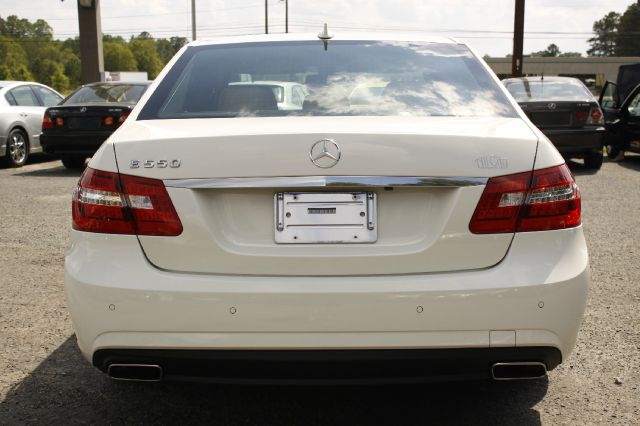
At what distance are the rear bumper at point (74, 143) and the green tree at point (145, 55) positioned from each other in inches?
6556

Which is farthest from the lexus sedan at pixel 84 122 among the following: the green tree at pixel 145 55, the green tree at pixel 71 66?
the green tree at pixel 145 55

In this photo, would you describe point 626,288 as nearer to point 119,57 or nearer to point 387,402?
point 387,402

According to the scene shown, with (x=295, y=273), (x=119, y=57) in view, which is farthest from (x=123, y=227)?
(x=119, y=57)

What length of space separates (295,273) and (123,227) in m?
0.62

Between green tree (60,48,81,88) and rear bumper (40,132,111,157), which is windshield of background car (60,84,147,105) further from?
green tree (60,48,81,88)

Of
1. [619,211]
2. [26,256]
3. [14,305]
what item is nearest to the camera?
[14,305]

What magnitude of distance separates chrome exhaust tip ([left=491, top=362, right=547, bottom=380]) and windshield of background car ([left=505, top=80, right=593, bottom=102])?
34.4 ft

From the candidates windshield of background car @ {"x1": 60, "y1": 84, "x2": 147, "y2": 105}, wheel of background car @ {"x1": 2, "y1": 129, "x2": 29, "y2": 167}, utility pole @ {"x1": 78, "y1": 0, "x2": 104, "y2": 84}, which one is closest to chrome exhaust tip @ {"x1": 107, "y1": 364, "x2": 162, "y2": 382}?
windshield of background car @ {"x1": 60, "y1": 84, "x2": 147, "y2": 105}

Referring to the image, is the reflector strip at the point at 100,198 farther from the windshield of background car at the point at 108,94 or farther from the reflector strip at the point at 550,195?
the windshield of background car at the point at 108,94

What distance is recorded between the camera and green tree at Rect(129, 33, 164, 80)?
6929 inches

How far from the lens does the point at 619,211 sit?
873 centimetres

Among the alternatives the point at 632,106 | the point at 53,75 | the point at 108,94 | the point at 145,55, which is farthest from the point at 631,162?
the point at 145,55

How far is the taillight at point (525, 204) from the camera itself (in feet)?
8.57

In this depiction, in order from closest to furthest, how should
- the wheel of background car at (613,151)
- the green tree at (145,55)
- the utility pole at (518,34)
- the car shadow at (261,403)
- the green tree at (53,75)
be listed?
the car shadow at (261,403) < the wheel of background car at (613,151) < the utility pole at (518,34) < the green tree at (53,75) < the green tree at (145,55)
